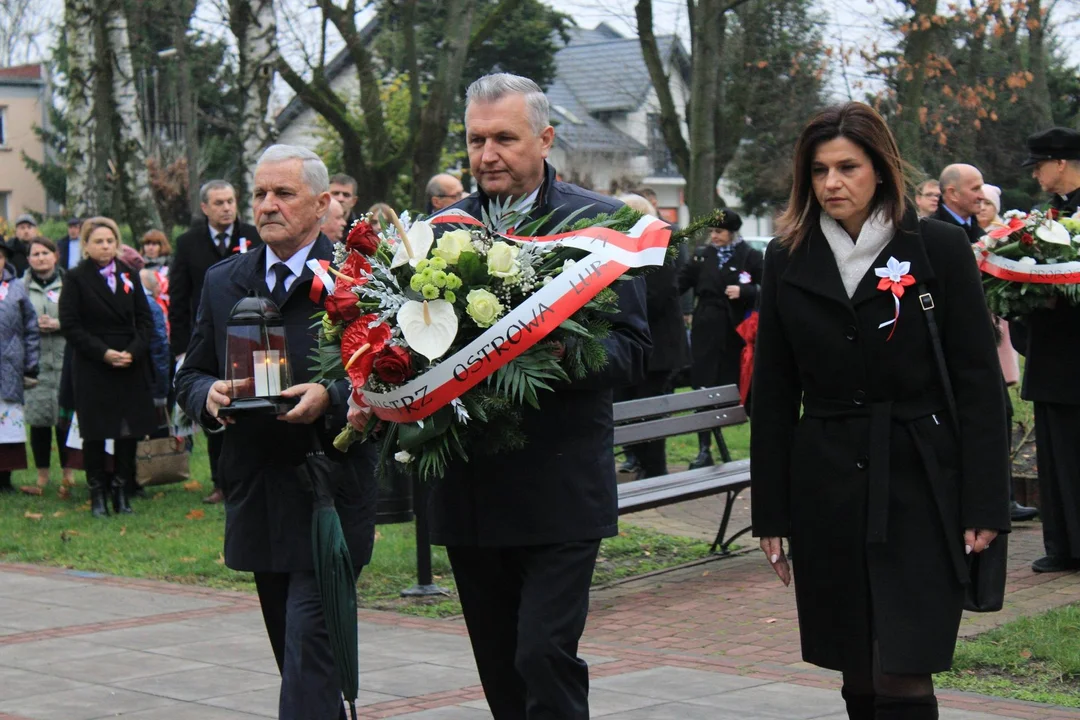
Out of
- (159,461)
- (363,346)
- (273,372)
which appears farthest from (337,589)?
(159,461)

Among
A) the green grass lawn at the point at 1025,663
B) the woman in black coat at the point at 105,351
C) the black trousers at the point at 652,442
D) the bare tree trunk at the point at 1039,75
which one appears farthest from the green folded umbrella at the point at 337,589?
the bare tree trunk at the point at 1039,75

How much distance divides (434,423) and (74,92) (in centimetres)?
1604

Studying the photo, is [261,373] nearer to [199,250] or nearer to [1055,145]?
[1055,145]

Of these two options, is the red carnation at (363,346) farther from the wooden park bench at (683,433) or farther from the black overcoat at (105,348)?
the black overcoat at (105,348)

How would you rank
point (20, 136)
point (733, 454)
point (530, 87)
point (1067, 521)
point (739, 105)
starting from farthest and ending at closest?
point (20, 136)
point (739, 105)
point (733, 454)
point (1067, 521)
point (530, 87)

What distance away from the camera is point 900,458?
14.0ft

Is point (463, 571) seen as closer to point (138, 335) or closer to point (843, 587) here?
point (843, 587)

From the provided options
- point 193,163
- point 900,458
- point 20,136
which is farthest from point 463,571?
point 20,136

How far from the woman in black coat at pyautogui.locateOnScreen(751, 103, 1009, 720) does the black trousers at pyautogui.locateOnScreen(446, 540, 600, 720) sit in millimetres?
613

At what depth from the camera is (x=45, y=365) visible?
1376 cm

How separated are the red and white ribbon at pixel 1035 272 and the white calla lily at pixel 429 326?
5056 mm

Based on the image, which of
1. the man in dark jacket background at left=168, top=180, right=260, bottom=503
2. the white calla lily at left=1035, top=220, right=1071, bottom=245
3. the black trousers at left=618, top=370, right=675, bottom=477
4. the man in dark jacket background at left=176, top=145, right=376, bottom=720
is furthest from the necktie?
the black trousers at left=618, top=370, right=675, bottom=477

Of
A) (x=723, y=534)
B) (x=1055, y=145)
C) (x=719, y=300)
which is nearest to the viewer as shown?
(x=1055, y=145)

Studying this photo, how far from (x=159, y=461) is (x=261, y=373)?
822 centimetres
